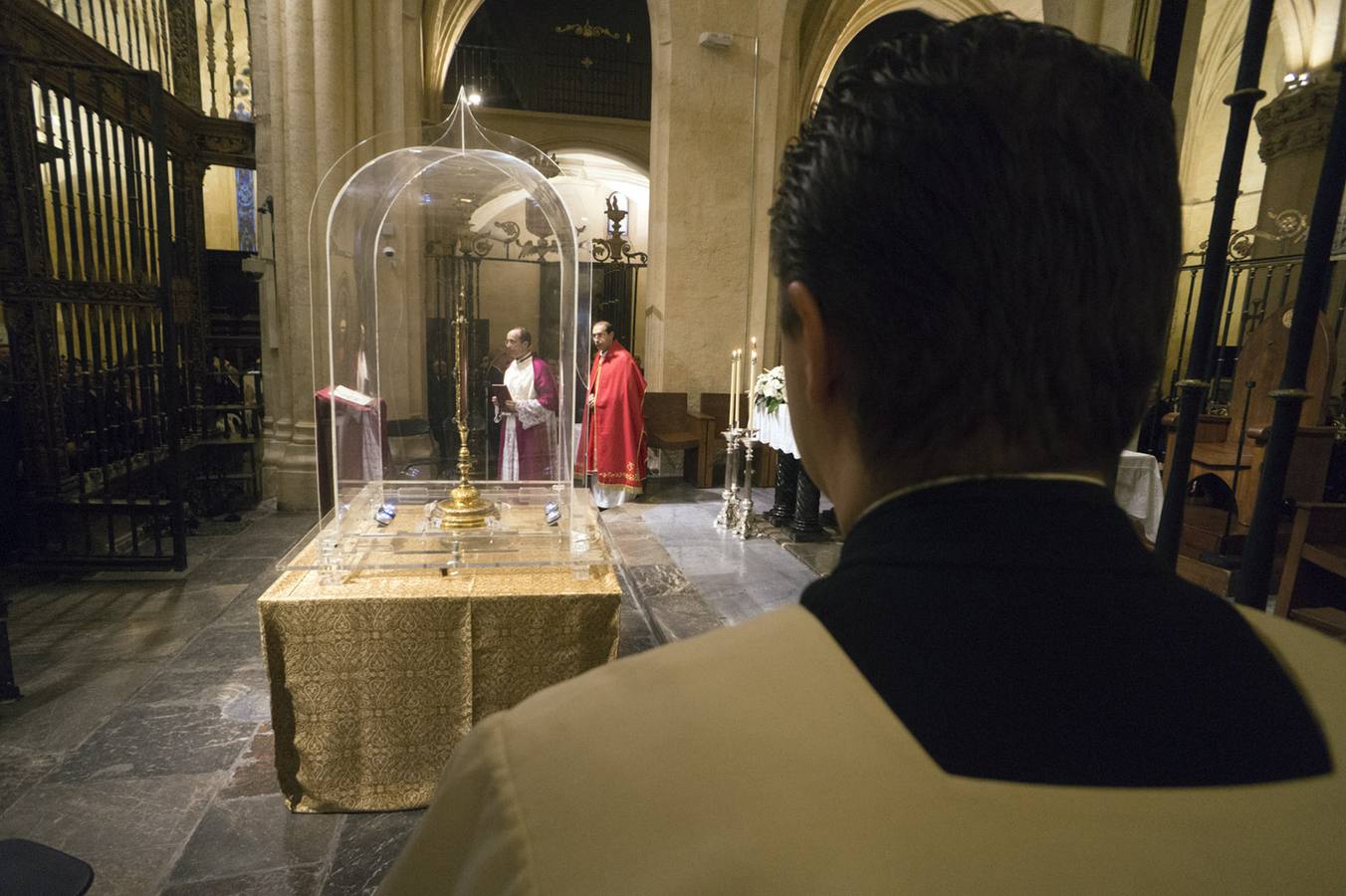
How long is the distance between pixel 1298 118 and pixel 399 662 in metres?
10.2

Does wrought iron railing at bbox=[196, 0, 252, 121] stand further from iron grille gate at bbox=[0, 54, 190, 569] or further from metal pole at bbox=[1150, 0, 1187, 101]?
metal pole at bbox=[1150, 0, 1187, 101]

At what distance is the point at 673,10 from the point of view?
24.8 ft

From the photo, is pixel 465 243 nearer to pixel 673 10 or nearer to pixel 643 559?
pixel 643 559

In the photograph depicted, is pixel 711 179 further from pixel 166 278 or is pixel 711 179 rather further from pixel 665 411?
pixel 166 278

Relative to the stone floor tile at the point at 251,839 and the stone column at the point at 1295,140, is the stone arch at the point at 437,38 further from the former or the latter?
the stone floor tile at the point at 251,839

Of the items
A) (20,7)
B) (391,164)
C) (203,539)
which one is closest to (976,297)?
(391,164)

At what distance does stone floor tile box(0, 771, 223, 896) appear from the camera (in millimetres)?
2145

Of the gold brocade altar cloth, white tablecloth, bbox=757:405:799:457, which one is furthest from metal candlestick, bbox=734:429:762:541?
the gold brocade altar cloth

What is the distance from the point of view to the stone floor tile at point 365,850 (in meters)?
2.12

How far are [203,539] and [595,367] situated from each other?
3.53m

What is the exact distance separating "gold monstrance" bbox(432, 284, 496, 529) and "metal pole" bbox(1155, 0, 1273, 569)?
2.40 metres

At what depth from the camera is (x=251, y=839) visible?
228 cm

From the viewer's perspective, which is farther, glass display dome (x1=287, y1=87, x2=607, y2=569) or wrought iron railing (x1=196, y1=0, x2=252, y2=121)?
wrought iron railing (x1=196, y1=0, x2=252, y2=121)

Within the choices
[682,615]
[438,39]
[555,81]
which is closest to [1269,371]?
[682,615]
